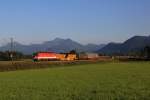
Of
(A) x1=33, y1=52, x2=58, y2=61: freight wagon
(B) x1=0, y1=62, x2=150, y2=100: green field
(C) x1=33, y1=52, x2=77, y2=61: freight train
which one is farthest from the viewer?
(C) x1=33, y1=52, x2=77, y2=61: freight train

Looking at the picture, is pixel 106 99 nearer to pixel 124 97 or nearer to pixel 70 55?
pixel 124 97

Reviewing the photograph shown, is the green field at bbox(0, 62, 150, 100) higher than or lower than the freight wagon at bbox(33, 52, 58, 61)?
lower

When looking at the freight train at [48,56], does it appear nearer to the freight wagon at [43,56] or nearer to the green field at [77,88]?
the freight wagon at [43,56]

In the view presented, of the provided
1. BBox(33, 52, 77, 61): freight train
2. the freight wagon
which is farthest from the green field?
BBox(33, 52, 77, 61): freight train

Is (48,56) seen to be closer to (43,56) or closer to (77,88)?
(43,56)

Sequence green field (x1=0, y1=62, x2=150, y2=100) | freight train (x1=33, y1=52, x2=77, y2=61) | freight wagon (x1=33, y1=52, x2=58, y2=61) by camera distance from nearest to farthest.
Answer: green field (x1=0, y1=62, x2=150, y2=100) → freight wagon (x1=33, y1=52, x2=58, y2=61) → freight train (x1=33, y1=52, x2=77, y2=61)

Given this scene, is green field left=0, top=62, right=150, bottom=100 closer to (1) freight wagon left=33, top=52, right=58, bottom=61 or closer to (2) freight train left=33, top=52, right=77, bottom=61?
(1) freight wagon left=33, top=52, right=58, bottom=61

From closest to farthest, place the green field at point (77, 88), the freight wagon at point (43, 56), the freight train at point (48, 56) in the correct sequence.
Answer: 1. the green field at point (77, 88)
2. the freight wagon at point (43, 56)
3. the freight train at point (48, 56)

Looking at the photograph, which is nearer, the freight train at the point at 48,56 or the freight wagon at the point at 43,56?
the freight wagon at the point at 43,56

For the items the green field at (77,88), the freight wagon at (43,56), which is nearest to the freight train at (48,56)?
the freight wagon at (43,56)

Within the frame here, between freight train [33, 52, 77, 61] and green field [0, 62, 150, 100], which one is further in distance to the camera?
freight train [33, 52, 77, 61]

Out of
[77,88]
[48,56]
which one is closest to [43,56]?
[48,56]

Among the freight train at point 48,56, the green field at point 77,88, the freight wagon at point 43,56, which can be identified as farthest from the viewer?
the freight train at point 48,56

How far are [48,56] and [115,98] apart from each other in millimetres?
97204
